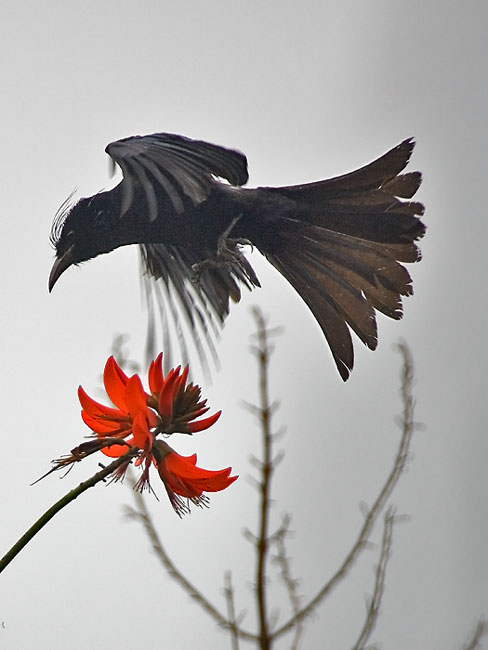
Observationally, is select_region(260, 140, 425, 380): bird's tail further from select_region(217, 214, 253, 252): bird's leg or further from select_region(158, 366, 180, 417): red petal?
select_region(158, 366, 180, 417): red petal

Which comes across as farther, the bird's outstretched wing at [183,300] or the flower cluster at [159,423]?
the bird's outstretched wing at [183,300]

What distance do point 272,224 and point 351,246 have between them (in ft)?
0.19

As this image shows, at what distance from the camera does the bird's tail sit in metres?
0.60

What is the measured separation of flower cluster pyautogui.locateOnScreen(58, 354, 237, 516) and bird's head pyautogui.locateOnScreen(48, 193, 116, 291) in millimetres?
214

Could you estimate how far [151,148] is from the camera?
60 cm

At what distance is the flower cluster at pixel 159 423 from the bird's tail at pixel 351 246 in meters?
0.22

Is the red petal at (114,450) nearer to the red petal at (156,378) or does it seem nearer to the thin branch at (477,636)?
the red petal at (156,378)

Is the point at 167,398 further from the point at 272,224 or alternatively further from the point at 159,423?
the point at 272,224

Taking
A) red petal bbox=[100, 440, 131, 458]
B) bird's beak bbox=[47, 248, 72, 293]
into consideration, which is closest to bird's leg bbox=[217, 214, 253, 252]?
bird's beak bbox=[47, 248, 72, 293]

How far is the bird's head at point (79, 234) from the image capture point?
0.62 meters

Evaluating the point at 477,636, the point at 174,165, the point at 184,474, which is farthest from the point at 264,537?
the point at 174,165

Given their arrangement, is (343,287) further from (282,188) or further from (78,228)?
(78,228)

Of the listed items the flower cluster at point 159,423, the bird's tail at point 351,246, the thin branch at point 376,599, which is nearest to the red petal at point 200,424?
the flower cluster at point 159,423

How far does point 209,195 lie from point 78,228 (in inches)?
3.6
